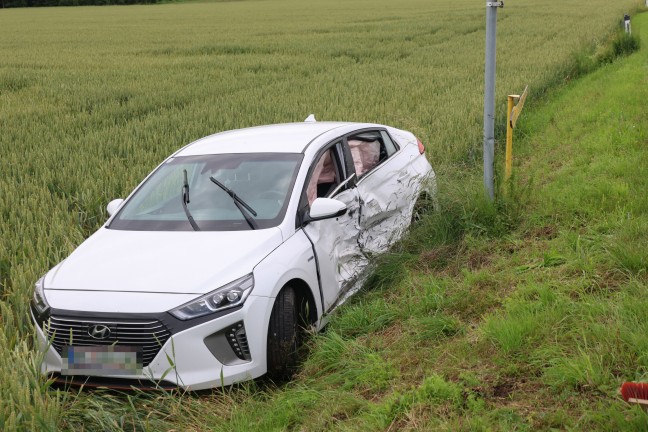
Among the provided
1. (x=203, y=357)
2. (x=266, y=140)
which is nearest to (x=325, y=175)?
(x=266, y=140)

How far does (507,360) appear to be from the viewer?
148 inches

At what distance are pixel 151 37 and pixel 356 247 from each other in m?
34.4

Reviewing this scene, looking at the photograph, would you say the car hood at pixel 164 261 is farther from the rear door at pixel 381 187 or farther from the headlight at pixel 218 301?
the rear door at pixel 381 187

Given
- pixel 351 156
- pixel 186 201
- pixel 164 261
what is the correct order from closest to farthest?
pixel 164 261 → pixel 186 201 → pixel 351 156

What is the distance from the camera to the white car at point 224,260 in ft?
13.7

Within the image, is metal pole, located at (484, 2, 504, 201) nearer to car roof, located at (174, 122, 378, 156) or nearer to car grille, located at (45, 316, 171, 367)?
car roof, located at (174, 122, 378, 156)

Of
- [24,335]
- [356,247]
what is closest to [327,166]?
[356,247]

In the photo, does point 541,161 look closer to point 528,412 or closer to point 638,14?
point 528,412

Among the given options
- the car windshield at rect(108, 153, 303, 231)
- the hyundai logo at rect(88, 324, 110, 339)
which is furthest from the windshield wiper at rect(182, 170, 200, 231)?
the hyundai logo at rect(88, 324, 110, 339)

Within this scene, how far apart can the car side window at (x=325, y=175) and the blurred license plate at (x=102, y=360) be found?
197 centimetres

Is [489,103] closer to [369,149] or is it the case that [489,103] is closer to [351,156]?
[369,149]

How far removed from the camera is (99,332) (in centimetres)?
419

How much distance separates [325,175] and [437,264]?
3.67 feet

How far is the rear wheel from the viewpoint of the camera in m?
4.43
